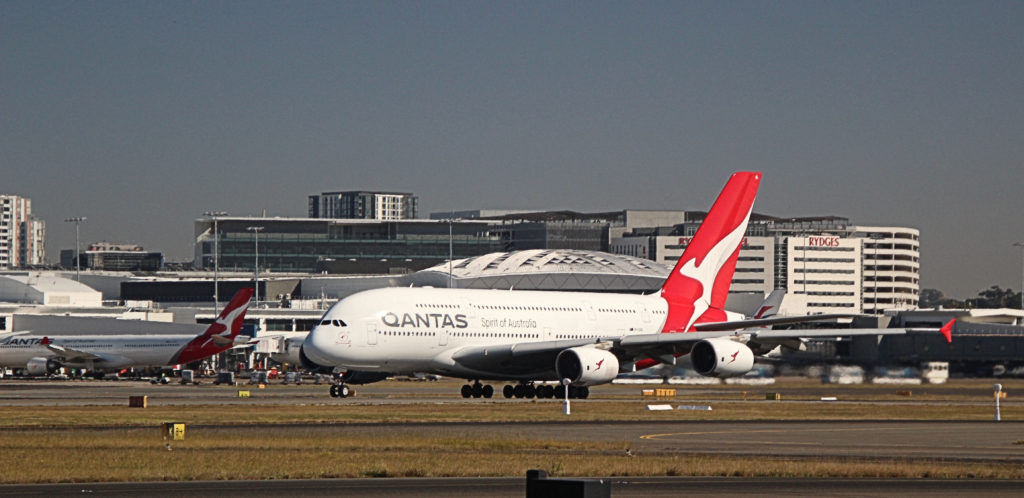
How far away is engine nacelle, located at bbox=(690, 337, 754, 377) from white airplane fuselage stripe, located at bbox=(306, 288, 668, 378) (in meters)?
7.47

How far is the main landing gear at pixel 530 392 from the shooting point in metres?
67.9

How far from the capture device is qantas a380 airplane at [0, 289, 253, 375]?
367 ft

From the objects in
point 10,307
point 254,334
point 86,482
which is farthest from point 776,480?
point 10,307

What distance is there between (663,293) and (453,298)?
45.7ft

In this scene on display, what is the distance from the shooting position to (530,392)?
2697 inches

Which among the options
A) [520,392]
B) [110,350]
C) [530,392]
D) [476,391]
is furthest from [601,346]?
[110,350]

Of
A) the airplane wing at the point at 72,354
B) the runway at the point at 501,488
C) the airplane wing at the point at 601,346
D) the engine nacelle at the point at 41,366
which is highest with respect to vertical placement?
the airplane wing at the point at 601,346

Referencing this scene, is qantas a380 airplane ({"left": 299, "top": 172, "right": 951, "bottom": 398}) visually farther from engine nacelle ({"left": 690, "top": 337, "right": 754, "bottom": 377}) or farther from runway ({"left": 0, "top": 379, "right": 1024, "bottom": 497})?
runway ({"left": 0, "top": 379, "right": 1024, "bottom": 497})

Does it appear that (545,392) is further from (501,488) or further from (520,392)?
(501,488)

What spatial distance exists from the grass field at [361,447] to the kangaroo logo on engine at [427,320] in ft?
11.6

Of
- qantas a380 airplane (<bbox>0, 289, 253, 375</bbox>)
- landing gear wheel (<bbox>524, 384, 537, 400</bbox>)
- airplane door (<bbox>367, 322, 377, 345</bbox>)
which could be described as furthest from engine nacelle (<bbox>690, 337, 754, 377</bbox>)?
qantas a380 airplane (<bbox>0, 289, 253, 375</bbox>)

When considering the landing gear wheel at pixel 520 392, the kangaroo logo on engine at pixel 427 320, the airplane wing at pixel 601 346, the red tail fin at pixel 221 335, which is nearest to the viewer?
the kangaroo logo on engine at pixel 427 320

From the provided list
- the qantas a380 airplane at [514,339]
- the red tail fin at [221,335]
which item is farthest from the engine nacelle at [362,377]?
the red tail fin at [221,335]

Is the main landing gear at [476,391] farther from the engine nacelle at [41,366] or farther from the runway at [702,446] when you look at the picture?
the engine nacelle at [41,366]
